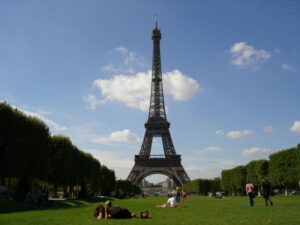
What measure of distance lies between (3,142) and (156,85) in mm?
94416

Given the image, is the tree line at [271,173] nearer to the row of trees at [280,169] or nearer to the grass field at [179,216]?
the row of trees at [280,169]

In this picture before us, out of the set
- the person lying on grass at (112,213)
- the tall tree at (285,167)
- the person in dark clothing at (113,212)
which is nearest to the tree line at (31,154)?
the person lying on grass at (112,213)

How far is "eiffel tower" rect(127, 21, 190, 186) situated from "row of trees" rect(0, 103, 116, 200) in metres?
70.5

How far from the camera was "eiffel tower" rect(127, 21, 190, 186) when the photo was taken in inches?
5487

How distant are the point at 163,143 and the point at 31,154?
91.9m

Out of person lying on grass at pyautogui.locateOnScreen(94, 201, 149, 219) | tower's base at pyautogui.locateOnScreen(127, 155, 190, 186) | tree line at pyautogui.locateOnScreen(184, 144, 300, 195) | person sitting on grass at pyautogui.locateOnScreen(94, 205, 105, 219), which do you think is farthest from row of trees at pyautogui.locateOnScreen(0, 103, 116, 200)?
tower's base at pyautogui.locateOnScreen(127, 155, 190, 186)

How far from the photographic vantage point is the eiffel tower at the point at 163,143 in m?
139

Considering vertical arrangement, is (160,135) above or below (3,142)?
above

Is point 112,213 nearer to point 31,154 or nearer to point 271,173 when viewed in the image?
point 31,154

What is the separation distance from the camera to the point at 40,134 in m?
54.3

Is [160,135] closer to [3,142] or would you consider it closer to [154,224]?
[3,142]

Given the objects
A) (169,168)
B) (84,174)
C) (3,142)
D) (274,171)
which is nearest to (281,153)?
(274,171)

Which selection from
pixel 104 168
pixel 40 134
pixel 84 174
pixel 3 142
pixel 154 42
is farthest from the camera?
pixel 154 42

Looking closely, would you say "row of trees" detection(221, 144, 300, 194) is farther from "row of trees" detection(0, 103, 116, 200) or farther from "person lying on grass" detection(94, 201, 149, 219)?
"person lying on grass" detection(94, 201, 149, 219)
